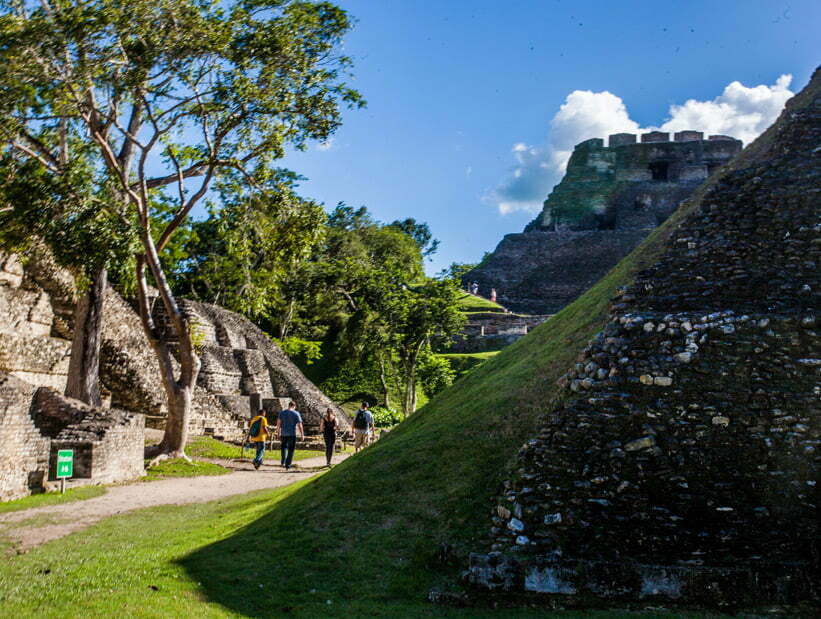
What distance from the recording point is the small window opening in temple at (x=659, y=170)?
2510 inches

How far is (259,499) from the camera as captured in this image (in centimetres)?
1155

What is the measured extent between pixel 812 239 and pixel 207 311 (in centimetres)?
2480

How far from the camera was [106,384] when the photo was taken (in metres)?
21.6

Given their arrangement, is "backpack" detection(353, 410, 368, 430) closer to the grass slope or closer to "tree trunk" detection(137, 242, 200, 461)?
"tree trunk" detection(137, 242, 200, 461)

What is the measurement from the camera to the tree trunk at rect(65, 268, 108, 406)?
17266 mm

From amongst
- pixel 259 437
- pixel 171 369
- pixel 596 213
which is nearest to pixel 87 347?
pixel 171 369

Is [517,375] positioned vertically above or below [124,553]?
above

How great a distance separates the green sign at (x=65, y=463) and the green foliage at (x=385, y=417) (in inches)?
652

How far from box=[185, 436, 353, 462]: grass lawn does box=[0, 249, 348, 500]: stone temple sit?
1283 millimetres

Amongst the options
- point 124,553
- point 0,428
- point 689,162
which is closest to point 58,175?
point 0,428

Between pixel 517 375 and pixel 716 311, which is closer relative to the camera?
pixel 716 311

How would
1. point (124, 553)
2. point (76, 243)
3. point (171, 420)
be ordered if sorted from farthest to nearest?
point (171, 420) → point (76, 243) → point (124, 553)

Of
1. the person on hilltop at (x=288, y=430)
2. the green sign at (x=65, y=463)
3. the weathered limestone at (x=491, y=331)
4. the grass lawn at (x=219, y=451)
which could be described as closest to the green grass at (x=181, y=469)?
the person on hilltop at (x=288, y=430)

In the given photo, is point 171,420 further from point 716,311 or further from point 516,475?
point 716,311
